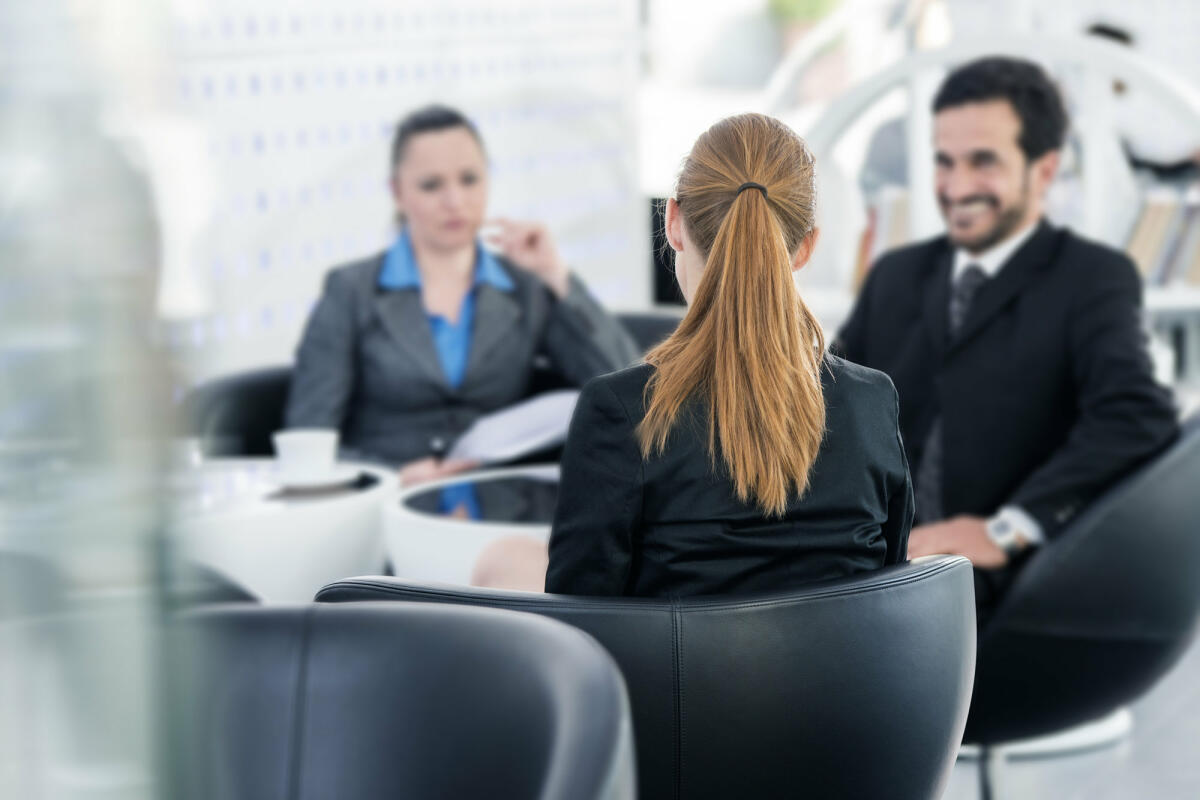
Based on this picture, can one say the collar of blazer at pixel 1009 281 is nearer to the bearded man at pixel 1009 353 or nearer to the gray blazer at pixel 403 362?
the bearded man at pixel 1009 353

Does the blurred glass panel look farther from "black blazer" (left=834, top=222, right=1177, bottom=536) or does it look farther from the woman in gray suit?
the woman in gray suit

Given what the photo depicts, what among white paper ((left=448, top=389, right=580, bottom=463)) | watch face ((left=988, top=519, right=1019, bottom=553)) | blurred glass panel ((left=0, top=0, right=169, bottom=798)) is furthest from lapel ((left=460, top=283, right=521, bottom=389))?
blurred glass panel ((left=0, top=0, right=169, bottom=798))

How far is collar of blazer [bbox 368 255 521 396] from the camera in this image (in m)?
2.91

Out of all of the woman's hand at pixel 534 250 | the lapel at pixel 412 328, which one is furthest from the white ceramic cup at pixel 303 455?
the woman's hand at pixel 534 250

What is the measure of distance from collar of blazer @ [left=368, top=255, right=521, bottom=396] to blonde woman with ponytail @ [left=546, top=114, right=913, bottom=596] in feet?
5.35

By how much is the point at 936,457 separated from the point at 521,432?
84 cm

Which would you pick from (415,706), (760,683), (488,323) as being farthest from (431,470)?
(415,706)

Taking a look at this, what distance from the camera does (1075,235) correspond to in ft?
7.86

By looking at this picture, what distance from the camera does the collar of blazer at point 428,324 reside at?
2.91 metres

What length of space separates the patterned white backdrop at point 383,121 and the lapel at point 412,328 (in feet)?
1.19

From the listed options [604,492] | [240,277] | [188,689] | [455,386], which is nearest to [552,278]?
[455,386]

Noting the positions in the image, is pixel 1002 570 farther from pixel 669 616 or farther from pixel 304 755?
pixel 304 755

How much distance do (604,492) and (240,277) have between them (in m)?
2.56

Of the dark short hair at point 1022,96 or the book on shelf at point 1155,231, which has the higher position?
the dark short hair at point 1022,96
